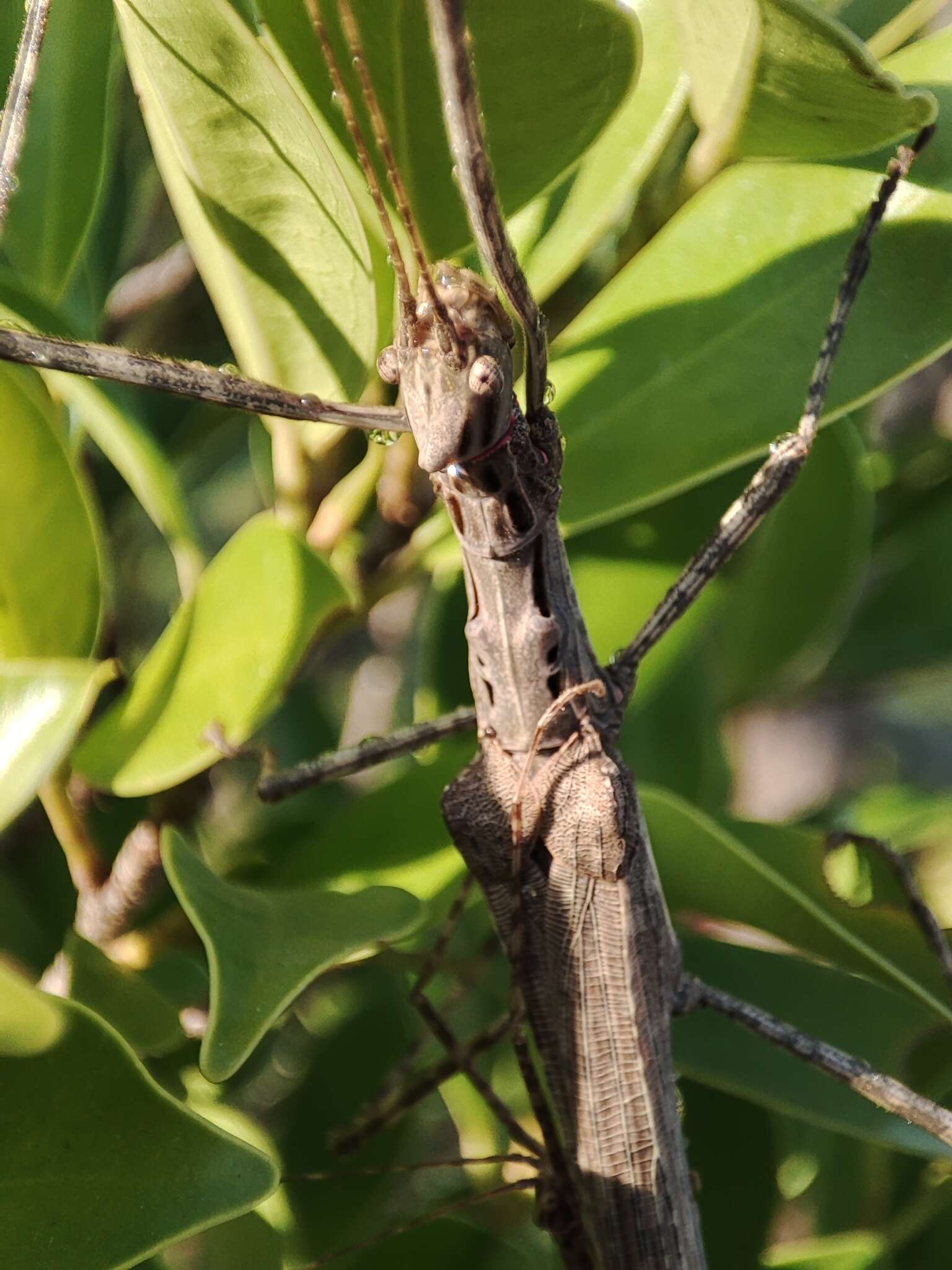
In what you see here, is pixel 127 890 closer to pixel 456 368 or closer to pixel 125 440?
pixel 125 440

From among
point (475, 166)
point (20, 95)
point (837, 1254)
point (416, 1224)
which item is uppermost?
point (20, 95)

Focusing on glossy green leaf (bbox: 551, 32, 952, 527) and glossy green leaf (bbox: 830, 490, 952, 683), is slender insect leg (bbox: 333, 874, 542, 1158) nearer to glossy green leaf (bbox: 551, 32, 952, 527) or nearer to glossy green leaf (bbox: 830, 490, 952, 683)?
glossy green leaf (bbox: 551, 32, 952, 527)

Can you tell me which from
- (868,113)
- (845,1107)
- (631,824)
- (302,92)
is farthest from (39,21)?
(845,1107)

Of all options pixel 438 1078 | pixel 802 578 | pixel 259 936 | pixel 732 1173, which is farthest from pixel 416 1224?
pixel 802 578

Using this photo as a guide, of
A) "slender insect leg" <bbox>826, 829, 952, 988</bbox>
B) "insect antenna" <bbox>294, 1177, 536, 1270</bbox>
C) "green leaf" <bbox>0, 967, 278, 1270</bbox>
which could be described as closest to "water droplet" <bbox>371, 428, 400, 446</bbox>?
"green leaf" <bbox>0, 967, 278, 1270</bbox>

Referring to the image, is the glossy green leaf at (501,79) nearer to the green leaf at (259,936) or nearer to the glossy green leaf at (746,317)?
the glossy green leaf at (746,317)

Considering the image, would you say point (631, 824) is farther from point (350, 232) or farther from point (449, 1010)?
point (350, 232)

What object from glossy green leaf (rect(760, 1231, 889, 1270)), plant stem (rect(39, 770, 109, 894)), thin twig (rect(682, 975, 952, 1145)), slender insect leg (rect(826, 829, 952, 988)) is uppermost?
plant stem (rect(39, 770, 109, 894))

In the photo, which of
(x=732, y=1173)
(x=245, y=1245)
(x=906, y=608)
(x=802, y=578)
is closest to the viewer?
(x=245, y=1245)
